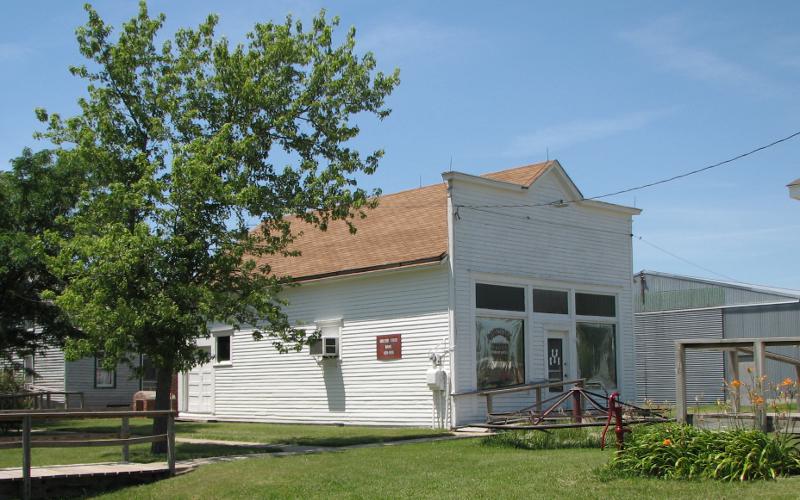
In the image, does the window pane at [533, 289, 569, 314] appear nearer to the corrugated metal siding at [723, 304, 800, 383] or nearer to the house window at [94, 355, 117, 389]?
the corrugated metal siding at [723, 304, 800, 383]

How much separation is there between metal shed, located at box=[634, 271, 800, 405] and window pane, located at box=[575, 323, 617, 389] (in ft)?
16.6

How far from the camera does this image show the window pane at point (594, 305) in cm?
2592

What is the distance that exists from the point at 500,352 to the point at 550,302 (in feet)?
8.11

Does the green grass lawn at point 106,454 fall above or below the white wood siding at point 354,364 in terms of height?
below

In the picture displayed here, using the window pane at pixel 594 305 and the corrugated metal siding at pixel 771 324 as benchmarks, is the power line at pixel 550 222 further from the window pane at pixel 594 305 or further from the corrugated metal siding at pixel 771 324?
the corrugated metal siding at pixel 771 324

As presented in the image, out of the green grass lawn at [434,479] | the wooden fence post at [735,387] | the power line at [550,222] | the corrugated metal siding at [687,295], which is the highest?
the power line at [550,222]

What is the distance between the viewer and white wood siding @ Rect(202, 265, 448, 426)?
2303 cm

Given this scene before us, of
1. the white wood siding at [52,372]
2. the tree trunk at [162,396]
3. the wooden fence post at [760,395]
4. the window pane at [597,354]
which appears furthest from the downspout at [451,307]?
the white wood siding at [52,372]

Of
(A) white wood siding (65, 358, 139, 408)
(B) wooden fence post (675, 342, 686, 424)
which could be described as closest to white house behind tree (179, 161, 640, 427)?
(B) wooden fence post (675, 342, 686, 424)

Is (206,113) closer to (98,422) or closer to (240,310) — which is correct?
(240,310)

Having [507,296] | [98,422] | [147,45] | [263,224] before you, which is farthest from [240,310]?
[98,422]

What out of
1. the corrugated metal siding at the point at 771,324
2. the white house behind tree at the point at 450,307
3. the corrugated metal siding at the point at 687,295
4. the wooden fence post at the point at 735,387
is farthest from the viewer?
the corrugated metal siding at the point at 687,295

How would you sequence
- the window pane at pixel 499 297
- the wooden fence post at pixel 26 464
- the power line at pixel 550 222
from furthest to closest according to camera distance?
the power line at pixel 550 222
the window pane at pixel 499 297
the wooden fence post at pixel 26 464

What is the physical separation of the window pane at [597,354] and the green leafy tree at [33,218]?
46.1 ft
